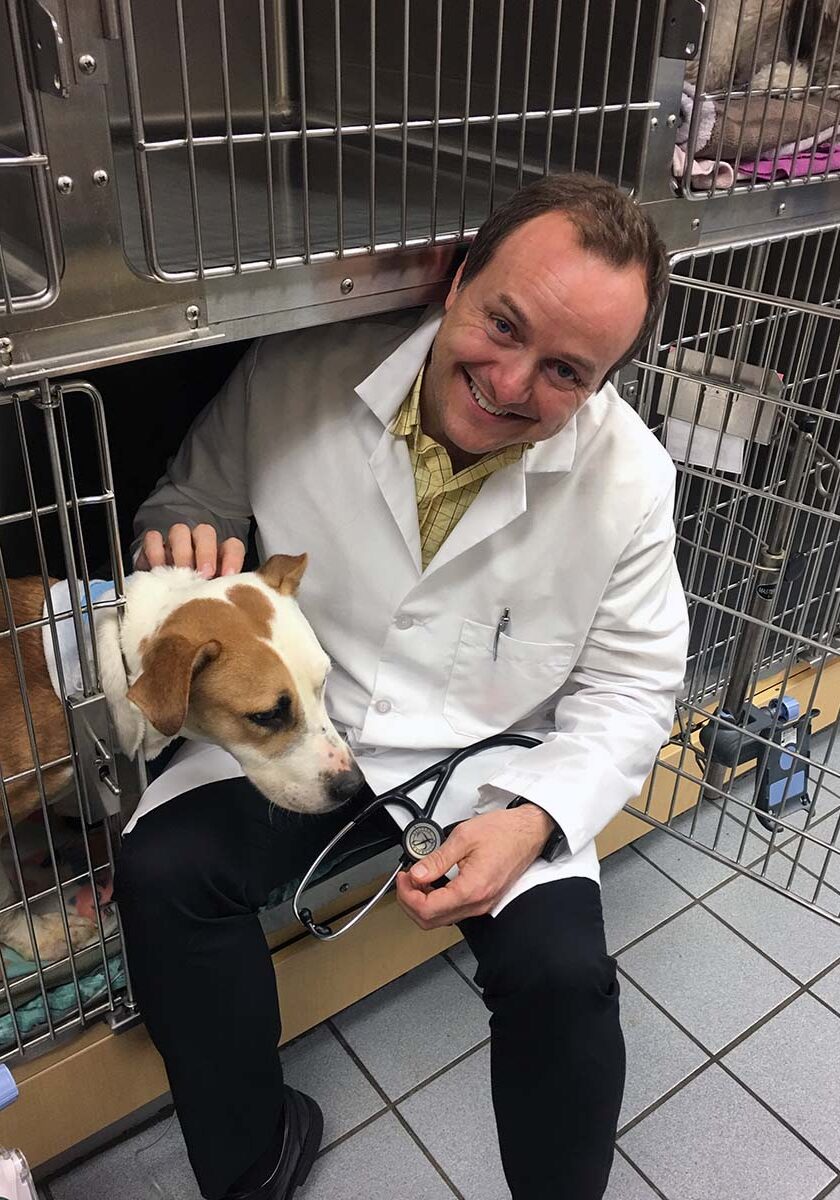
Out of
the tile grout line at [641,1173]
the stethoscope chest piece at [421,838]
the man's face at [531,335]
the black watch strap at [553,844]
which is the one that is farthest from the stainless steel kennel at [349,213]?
the tile grout line at [641,1173]

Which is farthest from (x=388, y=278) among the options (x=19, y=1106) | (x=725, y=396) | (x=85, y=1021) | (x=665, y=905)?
(x=665, y=905)

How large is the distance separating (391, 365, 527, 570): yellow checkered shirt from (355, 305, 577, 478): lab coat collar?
0.06ft

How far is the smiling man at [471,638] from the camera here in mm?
1164

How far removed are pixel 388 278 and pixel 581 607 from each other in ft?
1.68

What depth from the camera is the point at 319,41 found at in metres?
1.52

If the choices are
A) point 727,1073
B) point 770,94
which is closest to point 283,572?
point 770,94

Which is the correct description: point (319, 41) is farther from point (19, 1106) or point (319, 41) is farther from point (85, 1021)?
point (19, 1106)

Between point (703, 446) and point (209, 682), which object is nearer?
point (209, 682)

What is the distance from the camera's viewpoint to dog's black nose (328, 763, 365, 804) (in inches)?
49.2

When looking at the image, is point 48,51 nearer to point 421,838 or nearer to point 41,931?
point 421,838

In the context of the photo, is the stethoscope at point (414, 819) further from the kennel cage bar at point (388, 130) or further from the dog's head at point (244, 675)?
the kennel cage bar at point (388, 130)

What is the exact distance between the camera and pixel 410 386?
1291mm

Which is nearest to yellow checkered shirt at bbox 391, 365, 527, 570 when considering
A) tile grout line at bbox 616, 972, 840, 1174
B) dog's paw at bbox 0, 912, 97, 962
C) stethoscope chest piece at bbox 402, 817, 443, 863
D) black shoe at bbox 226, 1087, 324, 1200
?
stethoscope chest piece at bbox 402, 817, 443, 863

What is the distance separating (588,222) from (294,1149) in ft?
4.34
